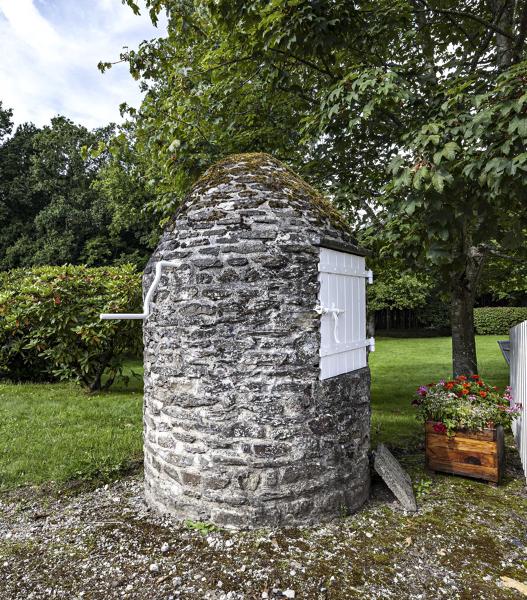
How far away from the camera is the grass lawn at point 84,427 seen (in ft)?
16.2

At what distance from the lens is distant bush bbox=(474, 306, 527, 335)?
21.7m

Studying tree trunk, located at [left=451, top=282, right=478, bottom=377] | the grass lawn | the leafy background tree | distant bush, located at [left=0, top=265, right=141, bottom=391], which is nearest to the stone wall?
the grass lawn

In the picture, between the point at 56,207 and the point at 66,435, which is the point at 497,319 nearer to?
the point at 66,435

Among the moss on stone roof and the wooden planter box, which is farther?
the wooden planter box

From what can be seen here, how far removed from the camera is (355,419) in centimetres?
390

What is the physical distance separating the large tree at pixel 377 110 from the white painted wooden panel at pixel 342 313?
2.58ft

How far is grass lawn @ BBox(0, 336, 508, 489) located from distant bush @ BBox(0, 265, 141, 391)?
808 mm

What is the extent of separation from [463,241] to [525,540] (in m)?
4.03

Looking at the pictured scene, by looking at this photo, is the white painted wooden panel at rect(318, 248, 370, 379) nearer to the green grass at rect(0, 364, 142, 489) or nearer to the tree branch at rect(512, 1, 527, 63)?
the green grass at rect(0, 364, 142, 489)

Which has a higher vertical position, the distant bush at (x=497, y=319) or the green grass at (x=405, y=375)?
the distant bush at (x=497, y=319)

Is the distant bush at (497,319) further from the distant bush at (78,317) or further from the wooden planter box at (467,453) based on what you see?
the wooden planter box at (467,453)

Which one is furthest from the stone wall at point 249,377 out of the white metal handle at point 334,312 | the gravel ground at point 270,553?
the gravel ground at point 270,553

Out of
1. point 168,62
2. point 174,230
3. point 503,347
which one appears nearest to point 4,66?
point 168,62

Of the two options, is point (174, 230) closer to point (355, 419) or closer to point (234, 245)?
point (234, 245)
